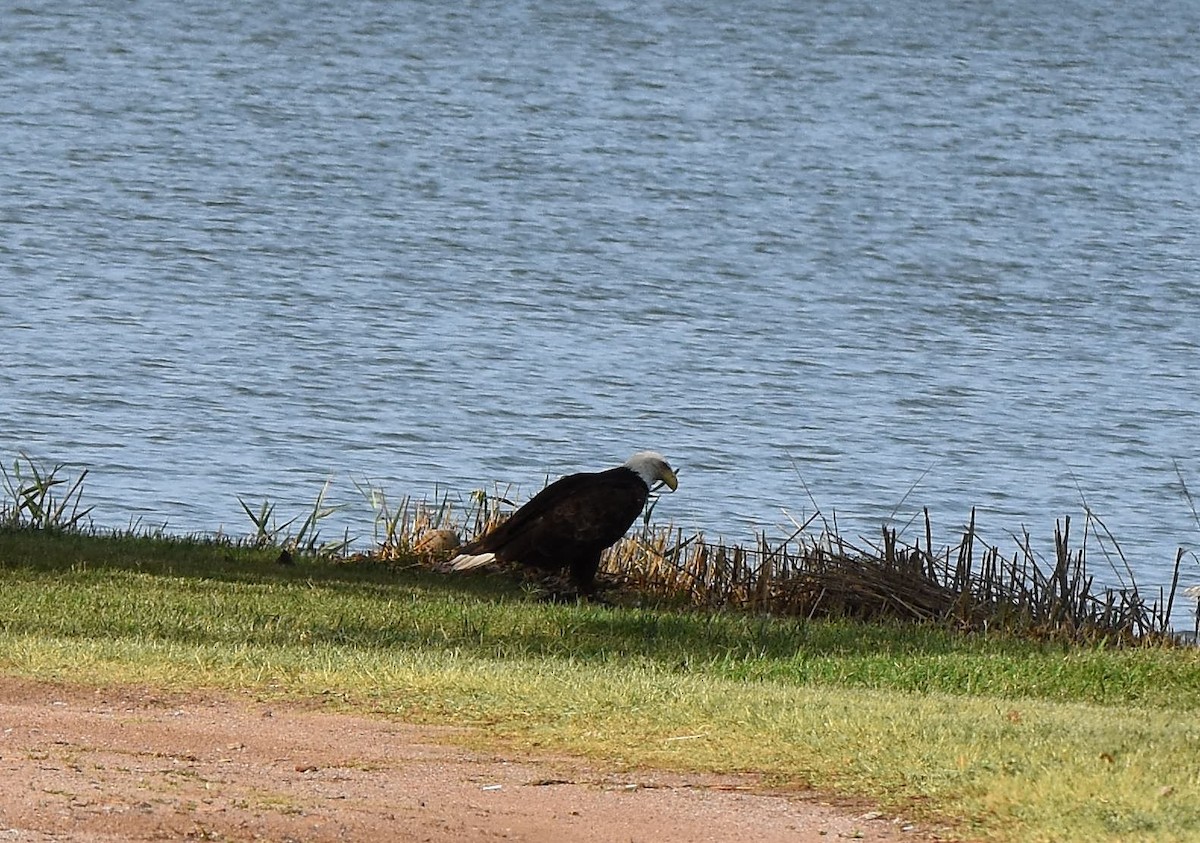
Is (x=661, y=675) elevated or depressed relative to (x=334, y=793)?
depressed

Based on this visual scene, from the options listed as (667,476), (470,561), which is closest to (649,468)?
(667,476)

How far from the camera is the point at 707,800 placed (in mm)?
7547

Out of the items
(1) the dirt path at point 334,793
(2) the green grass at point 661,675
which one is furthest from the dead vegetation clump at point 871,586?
(1) the dirt path at point 334,793

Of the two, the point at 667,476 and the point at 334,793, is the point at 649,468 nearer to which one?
the point at 667,476

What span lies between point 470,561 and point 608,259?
18421 millimetres

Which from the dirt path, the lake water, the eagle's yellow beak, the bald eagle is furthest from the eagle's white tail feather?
the dirt path

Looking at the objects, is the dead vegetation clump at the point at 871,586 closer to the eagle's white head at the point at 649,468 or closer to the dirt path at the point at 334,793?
the eagle's white head at the point at 649,468

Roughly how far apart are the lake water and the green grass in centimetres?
499

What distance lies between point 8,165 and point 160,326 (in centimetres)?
1159

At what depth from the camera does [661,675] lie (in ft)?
34.3

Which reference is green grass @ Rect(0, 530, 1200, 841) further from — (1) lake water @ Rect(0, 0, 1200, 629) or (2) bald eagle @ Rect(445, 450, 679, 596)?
(1) lake water @ Rect(0, 0, 1200, 629)

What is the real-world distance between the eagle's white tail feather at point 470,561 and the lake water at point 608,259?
349 cm

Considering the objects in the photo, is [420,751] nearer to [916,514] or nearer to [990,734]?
[990,734]

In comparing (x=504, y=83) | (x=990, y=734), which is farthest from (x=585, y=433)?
(x=504, y=83)
